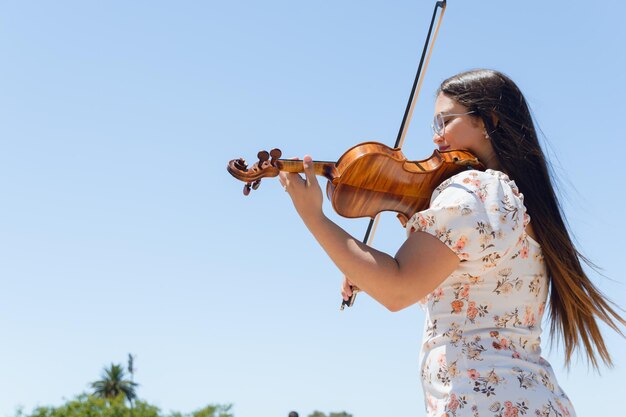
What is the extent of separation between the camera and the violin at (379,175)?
3.21 meters

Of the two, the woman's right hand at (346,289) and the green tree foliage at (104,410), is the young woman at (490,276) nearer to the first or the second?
the woman's right hand at (346,289)

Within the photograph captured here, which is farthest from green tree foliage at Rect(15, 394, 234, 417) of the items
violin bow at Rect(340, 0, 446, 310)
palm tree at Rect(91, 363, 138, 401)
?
violin bow at Rect(340, 0, 446, 310)

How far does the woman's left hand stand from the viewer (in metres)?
2.88

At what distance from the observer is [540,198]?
10.2 ft

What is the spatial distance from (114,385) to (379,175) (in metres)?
70.2

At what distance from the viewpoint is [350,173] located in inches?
127

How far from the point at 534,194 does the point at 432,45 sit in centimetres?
156

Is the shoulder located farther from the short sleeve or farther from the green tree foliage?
the green tree foliage

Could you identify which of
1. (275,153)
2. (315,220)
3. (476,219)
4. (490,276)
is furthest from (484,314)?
(275,153)

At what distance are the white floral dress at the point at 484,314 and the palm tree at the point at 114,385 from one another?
69724 mm

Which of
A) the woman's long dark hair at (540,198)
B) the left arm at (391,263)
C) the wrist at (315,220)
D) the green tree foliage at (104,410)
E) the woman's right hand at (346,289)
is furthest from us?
the green tree foliage at (104,410)

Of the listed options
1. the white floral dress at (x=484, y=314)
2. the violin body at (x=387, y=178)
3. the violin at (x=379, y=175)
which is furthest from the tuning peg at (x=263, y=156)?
the white floral dress at (x=484, y=314)

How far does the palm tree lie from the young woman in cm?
6961

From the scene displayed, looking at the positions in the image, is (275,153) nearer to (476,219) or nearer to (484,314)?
(476,219)
